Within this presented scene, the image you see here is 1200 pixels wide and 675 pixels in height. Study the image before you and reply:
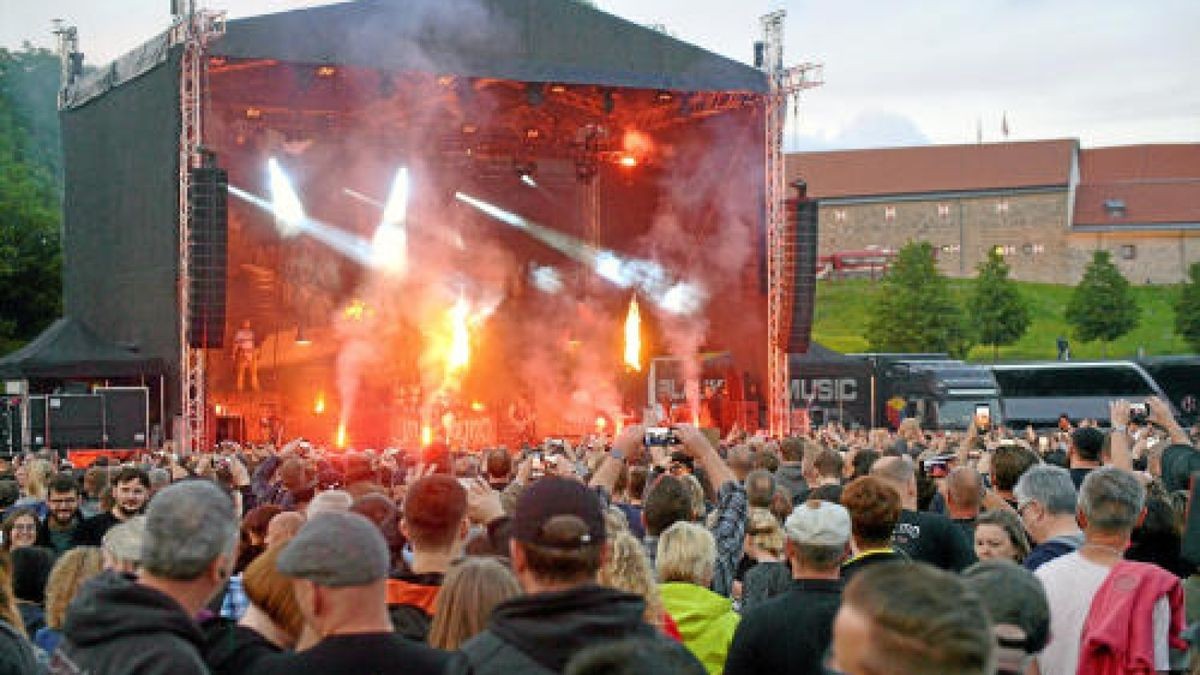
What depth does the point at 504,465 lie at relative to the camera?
851cm

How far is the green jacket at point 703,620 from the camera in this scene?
4805 mm

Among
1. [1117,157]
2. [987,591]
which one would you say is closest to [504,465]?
[987,591]

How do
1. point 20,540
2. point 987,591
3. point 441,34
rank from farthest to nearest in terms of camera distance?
1. point 441,34
2. point 20,540
3. point 987,591

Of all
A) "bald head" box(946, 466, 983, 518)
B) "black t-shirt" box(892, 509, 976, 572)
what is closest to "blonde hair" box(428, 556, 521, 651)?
"black t-shirt" box(892, 509, 976, 572)

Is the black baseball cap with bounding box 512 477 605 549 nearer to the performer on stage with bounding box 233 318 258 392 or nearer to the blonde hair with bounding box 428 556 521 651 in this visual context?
the blonde hair with bounding box 428 556 521 651

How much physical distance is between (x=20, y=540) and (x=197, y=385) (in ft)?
49.6

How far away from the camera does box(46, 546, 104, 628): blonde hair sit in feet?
15.0

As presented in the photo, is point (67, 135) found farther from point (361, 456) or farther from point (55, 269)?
point (361, 456)

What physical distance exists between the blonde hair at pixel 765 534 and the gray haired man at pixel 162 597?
9.33 ft

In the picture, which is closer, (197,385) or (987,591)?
(987,591)

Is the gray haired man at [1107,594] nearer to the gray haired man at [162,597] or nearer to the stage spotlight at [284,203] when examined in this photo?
the gray haired man at [162,597]

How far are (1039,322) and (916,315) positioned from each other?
15.7 metres

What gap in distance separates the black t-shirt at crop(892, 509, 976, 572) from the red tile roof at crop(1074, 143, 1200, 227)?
83825 mm

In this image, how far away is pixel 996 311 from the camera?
66.1 m
